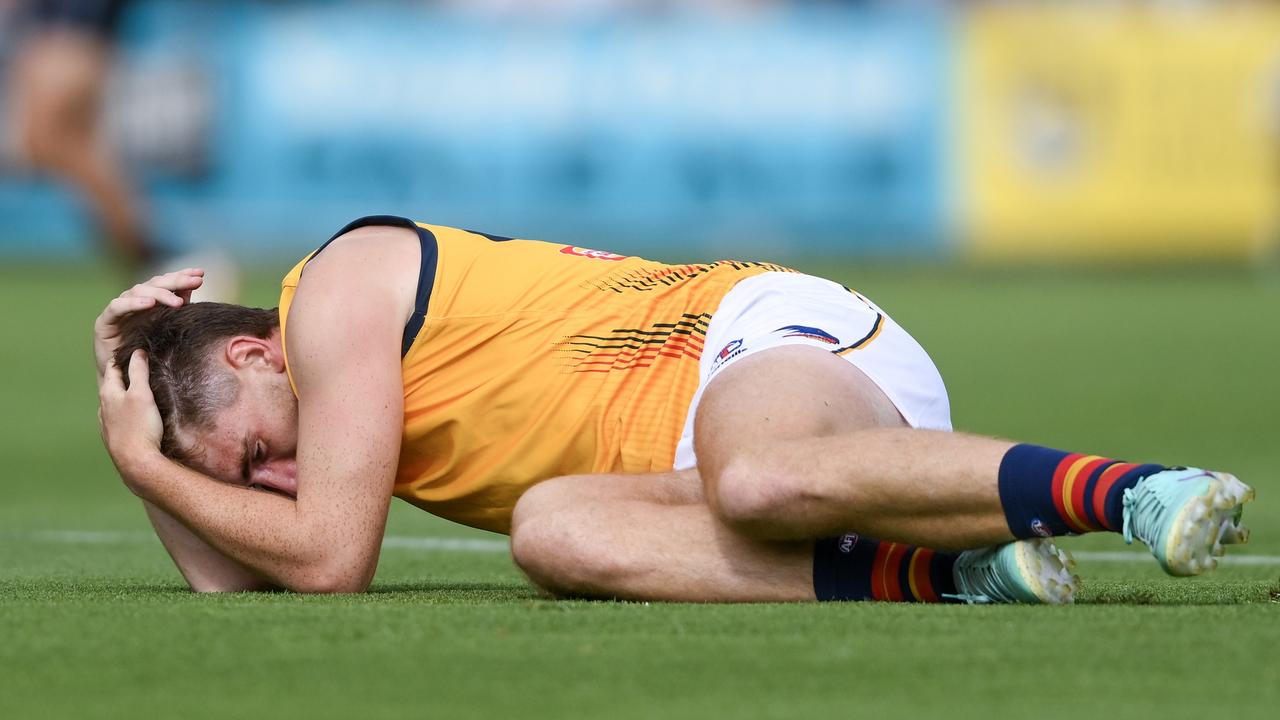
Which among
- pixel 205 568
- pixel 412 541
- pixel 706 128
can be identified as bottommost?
pixel 412 541

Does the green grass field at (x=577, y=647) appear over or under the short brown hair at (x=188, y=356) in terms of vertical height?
under

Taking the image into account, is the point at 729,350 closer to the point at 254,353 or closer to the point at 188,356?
the point at 254,353

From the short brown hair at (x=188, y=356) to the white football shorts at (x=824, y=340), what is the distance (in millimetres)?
902

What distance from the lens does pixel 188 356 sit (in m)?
3.76

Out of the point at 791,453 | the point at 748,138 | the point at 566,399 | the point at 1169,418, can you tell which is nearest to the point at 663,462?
the point at 566,399

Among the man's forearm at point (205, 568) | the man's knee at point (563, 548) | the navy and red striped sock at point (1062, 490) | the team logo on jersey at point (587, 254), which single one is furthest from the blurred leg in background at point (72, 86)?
the navy and red striped sock at point (1062, 490)

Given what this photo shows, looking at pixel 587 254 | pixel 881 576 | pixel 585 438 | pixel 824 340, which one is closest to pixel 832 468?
pixel 881 576

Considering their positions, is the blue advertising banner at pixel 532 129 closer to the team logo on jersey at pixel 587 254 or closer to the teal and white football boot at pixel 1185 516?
the team logo on jersey at pixel 587 254

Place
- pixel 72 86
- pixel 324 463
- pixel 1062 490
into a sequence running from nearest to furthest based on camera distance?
pixel 1062 490
pixel 324 463
pixel 72 86

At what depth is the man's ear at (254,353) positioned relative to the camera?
3.76 metres

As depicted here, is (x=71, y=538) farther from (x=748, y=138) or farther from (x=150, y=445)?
(x=748, y=138)

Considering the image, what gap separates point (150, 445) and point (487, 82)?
46.6 ft

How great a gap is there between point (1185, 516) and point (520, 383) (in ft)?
4.53

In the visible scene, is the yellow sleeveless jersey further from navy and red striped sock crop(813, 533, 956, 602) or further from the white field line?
the white field line
